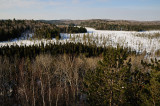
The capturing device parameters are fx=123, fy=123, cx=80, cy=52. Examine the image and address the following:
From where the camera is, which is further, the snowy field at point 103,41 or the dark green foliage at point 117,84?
the snowy field at point 103,41

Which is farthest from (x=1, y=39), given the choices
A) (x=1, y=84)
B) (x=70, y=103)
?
(x=70, y=103)

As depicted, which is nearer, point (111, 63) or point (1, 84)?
point (111, 63)

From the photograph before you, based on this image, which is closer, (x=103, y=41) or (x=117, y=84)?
(x=117, y=84)

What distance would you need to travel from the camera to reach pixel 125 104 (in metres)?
10.0

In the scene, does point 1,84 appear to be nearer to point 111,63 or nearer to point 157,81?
point 111,63

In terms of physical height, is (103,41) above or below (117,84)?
below

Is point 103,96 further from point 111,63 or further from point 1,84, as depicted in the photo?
point 1,84

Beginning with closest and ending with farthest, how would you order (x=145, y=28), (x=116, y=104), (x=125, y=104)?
(x=125, y=104) → (x=116, y=104) → (x=145, y=28)

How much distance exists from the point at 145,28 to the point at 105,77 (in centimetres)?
18453

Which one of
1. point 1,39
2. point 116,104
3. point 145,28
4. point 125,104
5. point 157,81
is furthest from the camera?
point 145,28

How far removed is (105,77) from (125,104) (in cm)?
266

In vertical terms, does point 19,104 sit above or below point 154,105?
below

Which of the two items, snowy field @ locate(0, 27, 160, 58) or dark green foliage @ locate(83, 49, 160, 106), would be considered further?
snowy field @ locate(0, 27, 160, 58)

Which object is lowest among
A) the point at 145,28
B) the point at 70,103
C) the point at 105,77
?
the point at 70,103
